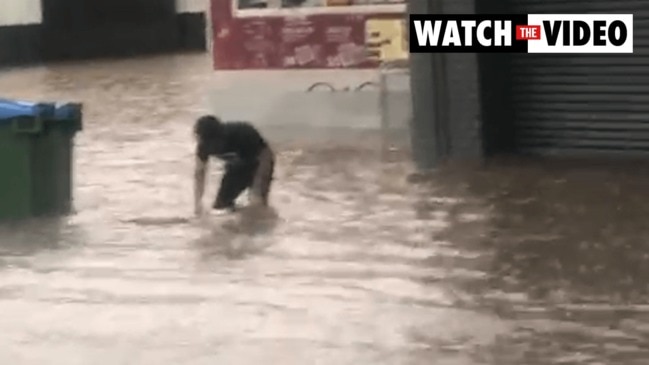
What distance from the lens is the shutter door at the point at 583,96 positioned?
7.89m

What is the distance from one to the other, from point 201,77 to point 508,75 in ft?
22.5

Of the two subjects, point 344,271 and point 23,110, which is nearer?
point 344,271

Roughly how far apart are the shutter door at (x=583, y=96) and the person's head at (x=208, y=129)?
2482 mm

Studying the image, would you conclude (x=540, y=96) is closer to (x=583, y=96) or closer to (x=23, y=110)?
(x=583, y=96)

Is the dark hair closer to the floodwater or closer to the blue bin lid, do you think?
the floodwater

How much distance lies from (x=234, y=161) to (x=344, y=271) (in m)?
1.48

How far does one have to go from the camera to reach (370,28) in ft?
31.7

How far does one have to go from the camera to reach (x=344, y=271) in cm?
532

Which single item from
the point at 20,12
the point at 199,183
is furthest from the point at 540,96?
the point at 20,12

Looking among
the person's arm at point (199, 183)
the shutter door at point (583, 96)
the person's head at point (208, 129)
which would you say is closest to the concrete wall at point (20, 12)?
the shutter door at point (583, 96)

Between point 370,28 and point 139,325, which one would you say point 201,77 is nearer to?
point 370,28

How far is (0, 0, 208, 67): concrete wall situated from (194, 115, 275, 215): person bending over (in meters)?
10.9

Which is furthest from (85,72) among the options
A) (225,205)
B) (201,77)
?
(225,205)

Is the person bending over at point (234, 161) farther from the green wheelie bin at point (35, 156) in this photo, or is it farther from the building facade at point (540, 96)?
the building facade at point (540, 96)
